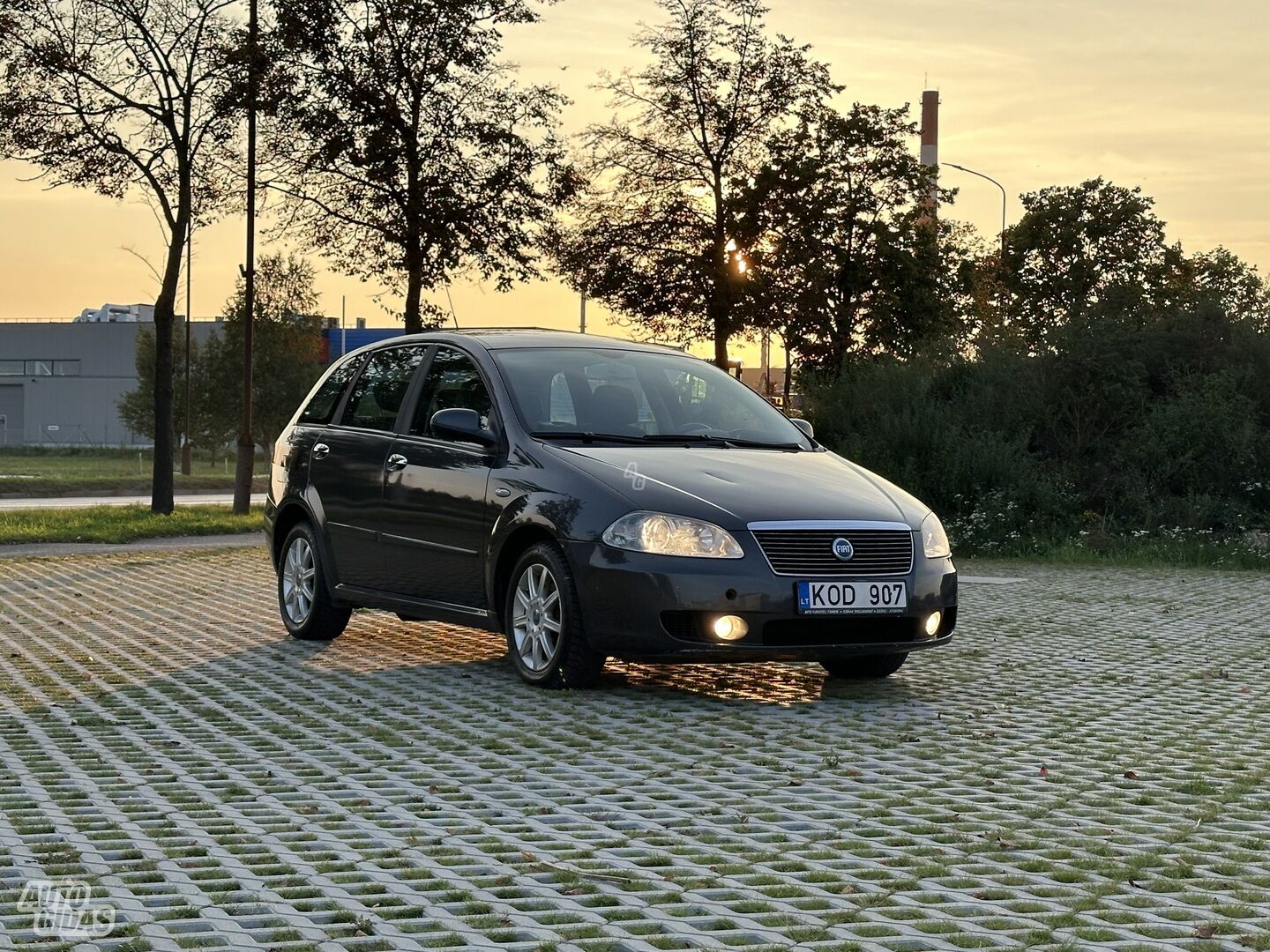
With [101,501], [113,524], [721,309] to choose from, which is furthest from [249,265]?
[101,501]

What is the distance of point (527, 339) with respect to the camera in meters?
10.7

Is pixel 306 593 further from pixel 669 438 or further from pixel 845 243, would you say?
pixel 845 243

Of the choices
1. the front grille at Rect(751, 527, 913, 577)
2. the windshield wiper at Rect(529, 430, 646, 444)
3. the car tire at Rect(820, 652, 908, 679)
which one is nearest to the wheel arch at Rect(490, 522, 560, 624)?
the windshield wiper at Rect(529, 430, 646, 444)

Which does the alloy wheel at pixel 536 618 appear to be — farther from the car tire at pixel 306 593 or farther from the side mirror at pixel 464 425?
the car tire at pixel 306 593

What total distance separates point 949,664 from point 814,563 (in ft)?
7.50

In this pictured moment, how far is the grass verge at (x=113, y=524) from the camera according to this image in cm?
2366

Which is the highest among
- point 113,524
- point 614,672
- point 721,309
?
point 721,309

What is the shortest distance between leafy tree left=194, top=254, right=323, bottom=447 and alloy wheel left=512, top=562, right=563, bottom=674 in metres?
57.8

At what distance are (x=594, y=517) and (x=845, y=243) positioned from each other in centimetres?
2912

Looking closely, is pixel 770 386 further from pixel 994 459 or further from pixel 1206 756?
pixel 1206 756

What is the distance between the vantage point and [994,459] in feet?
71.9

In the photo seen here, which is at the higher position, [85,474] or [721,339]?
[721,339]

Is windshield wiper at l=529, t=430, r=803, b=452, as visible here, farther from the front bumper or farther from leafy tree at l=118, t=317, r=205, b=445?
leafy tree at l=118, t=317, r=205, b=445

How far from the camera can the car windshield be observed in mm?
9852
